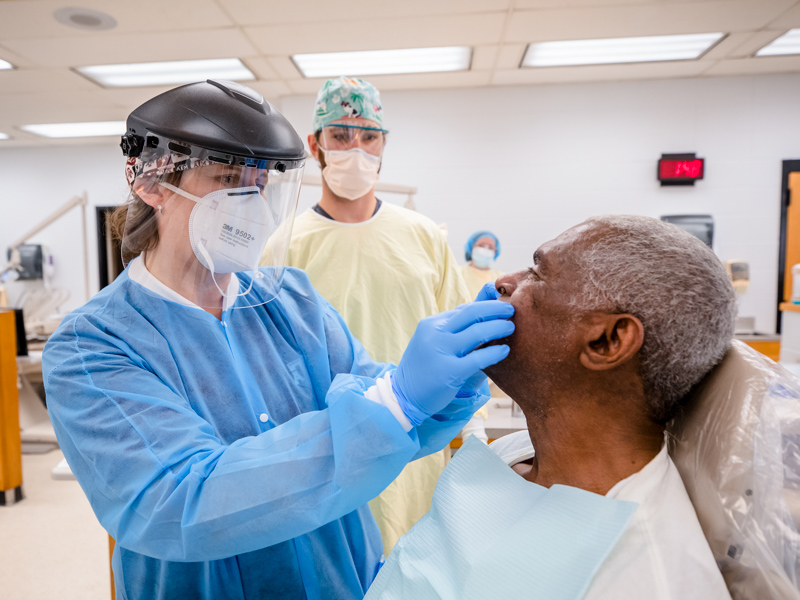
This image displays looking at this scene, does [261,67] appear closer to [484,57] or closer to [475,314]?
[484,57]

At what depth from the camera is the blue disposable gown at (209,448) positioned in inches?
27.5

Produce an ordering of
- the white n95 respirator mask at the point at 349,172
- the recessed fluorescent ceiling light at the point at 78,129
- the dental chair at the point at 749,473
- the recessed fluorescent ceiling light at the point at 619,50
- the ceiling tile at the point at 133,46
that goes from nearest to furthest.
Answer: the dental chair at the point at 749,473 < the white n95 respirator mask at the point at 349,172 < the ceiling tile at the point at 133,46 < the recessed fluorescent ceiling light at the point at 619,50 < the recessed fluorescent ceiling light at the point at 78,129

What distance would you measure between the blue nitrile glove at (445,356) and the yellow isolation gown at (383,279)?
0.85 meters

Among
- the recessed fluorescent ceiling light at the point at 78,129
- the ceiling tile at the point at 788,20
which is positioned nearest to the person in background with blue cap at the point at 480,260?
the ceiling tile at the point at 788,20

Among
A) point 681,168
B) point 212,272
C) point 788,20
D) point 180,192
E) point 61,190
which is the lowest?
point 212,272

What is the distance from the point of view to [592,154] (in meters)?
4.33

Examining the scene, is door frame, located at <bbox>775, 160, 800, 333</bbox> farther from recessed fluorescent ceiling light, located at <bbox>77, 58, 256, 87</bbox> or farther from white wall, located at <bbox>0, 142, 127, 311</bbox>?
white wall, located at <bbox>0, 142, 127, 311</bbox>

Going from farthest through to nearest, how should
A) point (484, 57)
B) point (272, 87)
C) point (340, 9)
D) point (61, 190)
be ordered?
point (61, 190)
point (272, 87)
point (484, 57)
point (340, 9)

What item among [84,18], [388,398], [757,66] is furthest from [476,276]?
[388,398]

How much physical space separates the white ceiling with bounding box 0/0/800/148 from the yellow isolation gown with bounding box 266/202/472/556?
1831 mm

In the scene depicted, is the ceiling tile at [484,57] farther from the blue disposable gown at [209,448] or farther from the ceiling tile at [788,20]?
the blue disposable gown at [209,448]

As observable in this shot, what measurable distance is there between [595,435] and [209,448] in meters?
0.62

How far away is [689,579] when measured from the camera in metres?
0.69

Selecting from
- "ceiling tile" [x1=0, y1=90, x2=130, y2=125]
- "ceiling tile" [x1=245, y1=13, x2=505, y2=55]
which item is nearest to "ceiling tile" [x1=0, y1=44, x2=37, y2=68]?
"ceiling tile" [x1=0, y1=90, x2=130, y2=125]
